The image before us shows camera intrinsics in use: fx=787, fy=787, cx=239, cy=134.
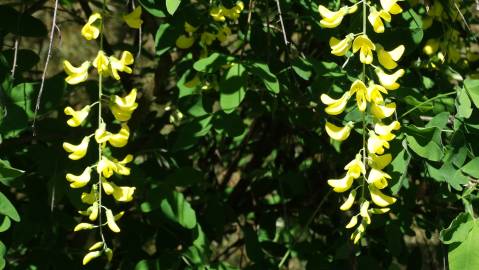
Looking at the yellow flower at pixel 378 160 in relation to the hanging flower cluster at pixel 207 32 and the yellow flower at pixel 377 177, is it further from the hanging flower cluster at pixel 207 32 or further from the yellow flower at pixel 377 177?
the hanging flower cluster at pixel 207 32

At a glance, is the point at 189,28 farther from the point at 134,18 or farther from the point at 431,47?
the point at 431,47

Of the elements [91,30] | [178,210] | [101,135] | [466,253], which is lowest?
[178,210]

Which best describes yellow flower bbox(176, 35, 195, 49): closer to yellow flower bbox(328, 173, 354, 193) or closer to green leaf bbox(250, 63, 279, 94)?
green leaf bbox(250, 63, 279, 94)

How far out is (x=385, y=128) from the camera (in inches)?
55.5

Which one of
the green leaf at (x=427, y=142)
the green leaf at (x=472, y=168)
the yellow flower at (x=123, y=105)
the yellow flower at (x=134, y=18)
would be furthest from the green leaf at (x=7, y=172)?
the green leaf at (x=472, y=168)

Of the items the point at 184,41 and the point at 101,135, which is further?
the point at 184,41

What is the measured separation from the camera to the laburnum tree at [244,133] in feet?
4.90

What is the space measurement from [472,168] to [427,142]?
0.45 feet

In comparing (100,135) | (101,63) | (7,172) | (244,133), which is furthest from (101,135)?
(244,133)

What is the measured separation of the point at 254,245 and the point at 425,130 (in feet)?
2.76

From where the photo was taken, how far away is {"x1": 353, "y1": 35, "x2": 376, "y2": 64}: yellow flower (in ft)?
4.54

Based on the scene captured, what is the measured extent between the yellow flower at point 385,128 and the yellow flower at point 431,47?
70 cm

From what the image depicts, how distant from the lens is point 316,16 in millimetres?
1862

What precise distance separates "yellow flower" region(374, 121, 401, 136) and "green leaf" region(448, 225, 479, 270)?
0.39 meters
